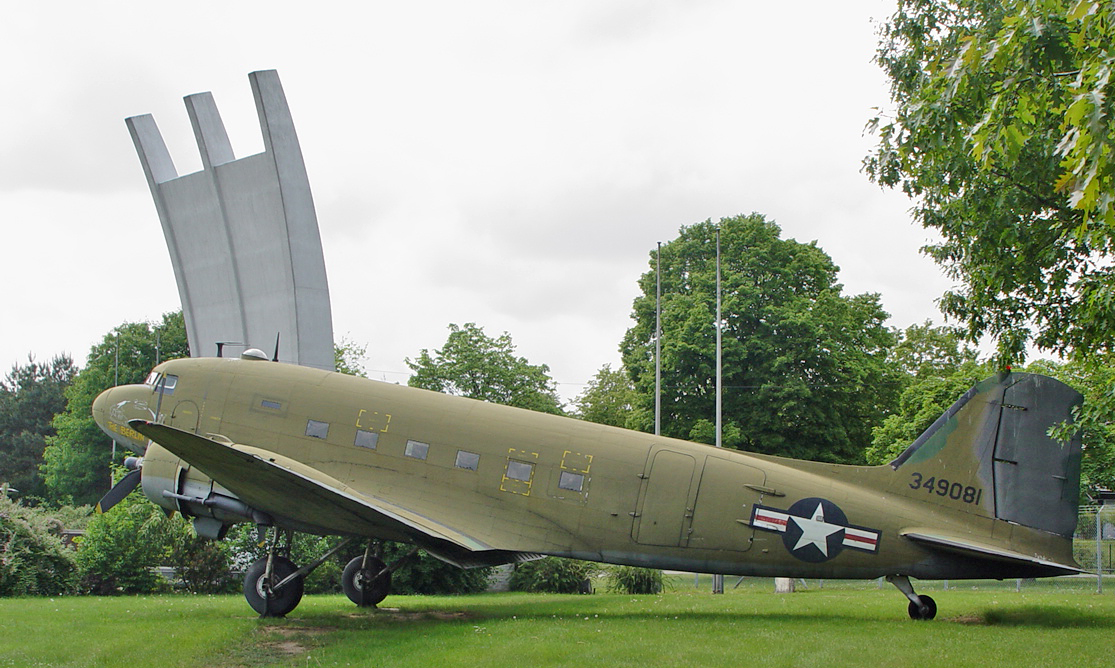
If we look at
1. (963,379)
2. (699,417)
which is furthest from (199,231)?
(963,379)

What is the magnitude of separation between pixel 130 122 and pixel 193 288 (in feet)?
24.7

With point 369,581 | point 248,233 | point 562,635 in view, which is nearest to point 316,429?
point 369,581

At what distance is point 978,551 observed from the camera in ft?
42.1

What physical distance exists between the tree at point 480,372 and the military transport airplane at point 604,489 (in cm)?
3188

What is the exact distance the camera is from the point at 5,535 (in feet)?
63.3

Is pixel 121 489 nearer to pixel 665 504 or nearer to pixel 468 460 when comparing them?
pixel 468 460

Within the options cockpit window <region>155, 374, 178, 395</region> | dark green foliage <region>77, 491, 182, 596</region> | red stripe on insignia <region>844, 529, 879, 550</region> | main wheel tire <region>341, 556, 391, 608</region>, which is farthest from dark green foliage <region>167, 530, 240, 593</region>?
red stripe on insignia <region>844, 529, 879, 550</region>

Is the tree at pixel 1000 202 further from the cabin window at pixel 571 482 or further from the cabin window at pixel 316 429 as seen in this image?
the cabin window at pixel 316 429

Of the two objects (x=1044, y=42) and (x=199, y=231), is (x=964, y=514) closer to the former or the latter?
(x=1044, y=42)

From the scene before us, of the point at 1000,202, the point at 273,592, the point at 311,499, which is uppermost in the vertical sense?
the point at 1000,202

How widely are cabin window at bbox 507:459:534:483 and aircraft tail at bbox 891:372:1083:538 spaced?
594 cm

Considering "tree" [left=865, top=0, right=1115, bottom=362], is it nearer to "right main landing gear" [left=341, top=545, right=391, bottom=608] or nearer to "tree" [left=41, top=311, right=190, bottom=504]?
"right main landing gear" [left=341, top=545, right=391, bottom=608]

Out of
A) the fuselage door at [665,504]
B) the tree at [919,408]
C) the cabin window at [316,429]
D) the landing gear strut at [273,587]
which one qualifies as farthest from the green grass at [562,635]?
the tree at [919,408]

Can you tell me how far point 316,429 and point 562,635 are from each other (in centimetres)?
567
